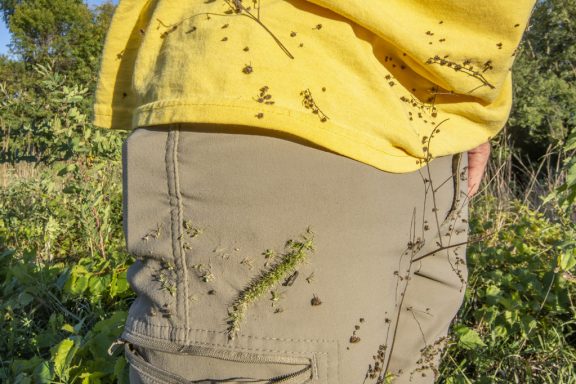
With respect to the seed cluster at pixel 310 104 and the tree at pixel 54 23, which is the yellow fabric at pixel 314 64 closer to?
the seed cluster at pixel 310 104

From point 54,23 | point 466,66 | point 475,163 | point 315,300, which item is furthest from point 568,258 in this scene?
point 54,23

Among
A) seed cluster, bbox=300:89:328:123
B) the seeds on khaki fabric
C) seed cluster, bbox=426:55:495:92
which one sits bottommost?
the seeds on khaki fabric

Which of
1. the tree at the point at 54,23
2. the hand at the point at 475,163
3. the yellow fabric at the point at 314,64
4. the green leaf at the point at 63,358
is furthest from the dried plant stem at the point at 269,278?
the tree at the point at 54,23

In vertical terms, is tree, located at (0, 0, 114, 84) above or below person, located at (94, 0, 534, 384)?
above

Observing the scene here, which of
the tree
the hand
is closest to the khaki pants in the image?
the hand

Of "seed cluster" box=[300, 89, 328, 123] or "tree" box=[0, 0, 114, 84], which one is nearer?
"seed cluster" box=[300, 89, 328, 123]

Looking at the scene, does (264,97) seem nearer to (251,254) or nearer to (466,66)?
(251,254)

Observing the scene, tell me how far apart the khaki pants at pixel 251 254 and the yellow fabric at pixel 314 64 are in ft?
0.14

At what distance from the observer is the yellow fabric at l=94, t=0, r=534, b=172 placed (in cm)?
83

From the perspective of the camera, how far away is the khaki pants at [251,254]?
0.85 meters

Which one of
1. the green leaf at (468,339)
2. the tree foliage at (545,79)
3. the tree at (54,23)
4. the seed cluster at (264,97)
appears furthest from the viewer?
the tree at (54,23)

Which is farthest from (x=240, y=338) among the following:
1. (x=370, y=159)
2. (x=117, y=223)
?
(x=117, y=223)

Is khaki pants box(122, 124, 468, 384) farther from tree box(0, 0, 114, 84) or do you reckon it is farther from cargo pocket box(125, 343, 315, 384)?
tree box(0, 0, 114, 84)

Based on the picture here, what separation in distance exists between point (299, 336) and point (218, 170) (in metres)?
0.31
